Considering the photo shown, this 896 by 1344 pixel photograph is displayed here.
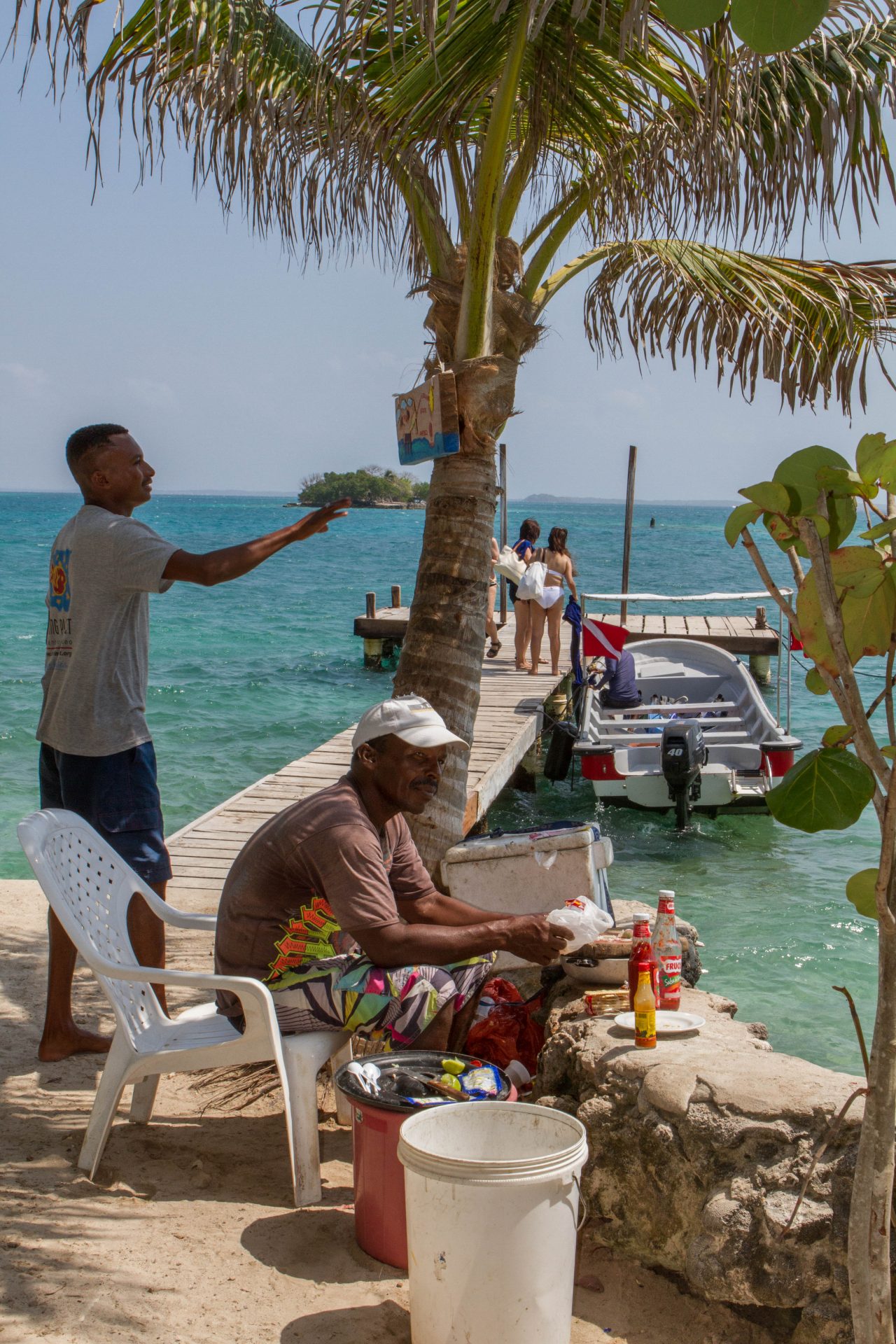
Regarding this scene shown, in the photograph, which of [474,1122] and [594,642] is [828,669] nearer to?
[474,1122]

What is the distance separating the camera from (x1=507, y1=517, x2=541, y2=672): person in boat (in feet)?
51.6

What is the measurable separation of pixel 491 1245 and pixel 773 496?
1708 mm

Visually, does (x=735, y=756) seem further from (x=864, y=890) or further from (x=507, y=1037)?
(x=864, y=890)

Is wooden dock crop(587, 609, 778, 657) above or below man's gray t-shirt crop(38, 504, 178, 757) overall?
below

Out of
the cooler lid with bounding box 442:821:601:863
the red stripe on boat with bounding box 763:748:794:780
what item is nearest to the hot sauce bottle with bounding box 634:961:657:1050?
the cooler lid with bounding box 442:821:601:863

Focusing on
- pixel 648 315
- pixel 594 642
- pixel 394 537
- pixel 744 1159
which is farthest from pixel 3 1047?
pixel 394 537

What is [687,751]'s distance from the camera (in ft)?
35.9

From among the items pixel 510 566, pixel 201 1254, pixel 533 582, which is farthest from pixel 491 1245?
pixel 510 566

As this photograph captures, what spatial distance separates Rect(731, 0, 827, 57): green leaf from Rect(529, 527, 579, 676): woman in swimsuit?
42.2ft

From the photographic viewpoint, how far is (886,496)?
6.68 ft

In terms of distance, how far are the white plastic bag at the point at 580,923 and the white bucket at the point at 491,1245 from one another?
1.11 meters

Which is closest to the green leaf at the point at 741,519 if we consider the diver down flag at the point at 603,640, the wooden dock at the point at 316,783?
the wooden dock at the point at 316,783

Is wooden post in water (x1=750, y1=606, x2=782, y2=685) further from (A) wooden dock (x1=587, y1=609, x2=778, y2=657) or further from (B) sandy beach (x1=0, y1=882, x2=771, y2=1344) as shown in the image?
(B) sandy beach (x1=0, y1=882, x2=771, y2=1344)

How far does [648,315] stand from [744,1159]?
5.14 metres
